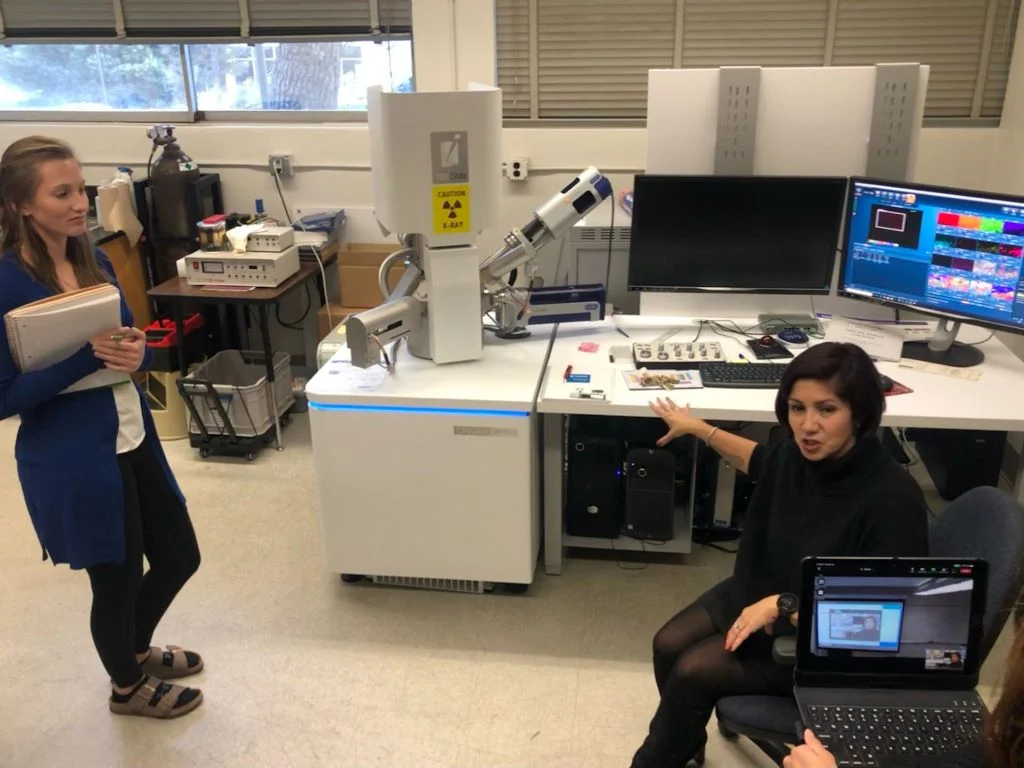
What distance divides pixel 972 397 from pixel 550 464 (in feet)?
3.78

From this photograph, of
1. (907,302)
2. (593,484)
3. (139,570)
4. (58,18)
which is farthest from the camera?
(58,18)

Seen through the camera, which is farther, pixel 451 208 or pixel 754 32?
pixel 754 32

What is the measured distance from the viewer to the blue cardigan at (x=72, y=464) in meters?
1.86

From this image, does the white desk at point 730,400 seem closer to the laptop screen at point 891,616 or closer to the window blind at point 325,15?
the laptop screen at point 891,616

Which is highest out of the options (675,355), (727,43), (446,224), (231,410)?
(727,43)

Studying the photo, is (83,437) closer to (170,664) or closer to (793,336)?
(170,664)

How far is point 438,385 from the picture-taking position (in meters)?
2.50

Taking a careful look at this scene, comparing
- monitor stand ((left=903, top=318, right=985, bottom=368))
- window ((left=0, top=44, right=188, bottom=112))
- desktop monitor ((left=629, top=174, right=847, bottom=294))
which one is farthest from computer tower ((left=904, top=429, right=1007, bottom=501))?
window ((left=0, top=44, right=188, bottom=112))

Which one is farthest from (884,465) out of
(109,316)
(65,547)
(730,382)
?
(65,547)

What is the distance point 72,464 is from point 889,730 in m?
1.66

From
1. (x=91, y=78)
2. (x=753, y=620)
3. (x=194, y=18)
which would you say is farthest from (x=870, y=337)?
(x=91, y=78)

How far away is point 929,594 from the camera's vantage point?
151cm

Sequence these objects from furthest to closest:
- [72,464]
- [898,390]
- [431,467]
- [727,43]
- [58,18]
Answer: [58,18] < [727,43] < [431,467] < [898,390] < [72,464]

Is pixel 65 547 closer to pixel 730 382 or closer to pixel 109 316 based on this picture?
pixel 109 316
